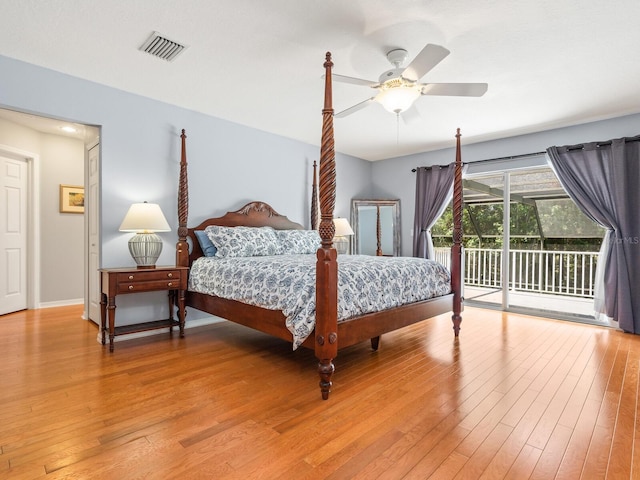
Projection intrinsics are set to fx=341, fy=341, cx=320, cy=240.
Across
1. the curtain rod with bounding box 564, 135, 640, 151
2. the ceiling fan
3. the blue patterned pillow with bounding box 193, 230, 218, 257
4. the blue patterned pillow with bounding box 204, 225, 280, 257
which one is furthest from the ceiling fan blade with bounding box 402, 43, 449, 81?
the curtain rod with bounding box 564, 135, 640, 151

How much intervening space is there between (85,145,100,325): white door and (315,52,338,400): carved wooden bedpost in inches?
107

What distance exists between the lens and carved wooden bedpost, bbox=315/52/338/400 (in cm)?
224

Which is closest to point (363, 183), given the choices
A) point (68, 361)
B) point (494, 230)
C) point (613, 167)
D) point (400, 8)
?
point (494, 230)

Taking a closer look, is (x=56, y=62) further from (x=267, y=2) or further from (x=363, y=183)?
(x=363, y=183)

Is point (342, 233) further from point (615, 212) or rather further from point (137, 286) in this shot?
point (615, 212)

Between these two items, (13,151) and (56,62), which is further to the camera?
(13,151)

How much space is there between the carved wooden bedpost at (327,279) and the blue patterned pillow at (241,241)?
1836 millimetres

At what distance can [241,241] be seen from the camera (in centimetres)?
394

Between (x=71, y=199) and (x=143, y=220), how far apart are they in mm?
2886

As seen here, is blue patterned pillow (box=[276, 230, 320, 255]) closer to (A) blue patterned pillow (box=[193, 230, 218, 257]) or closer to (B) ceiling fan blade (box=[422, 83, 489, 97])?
(A) blue patterned pillow (box=[193, 230, 218, 257])

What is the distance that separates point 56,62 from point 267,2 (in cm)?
215

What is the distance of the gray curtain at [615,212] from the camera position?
3.92 m

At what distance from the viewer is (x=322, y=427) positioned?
1.91 meters

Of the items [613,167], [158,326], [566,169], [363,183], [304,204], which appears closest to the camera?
[158,326]
